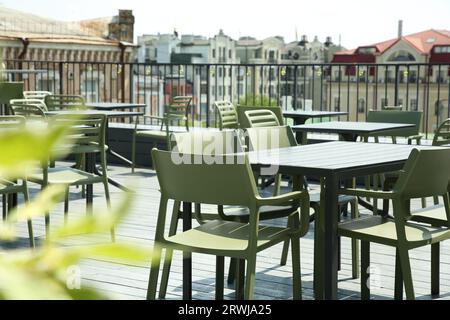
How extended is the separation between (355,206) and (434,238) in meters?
1.06

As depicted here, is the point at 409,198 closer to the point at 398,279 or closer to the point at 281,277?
the point at 398,279

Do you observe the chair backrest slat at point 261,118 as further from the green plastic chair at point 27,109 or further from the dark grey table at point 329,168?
the dark grey table at point 329,168

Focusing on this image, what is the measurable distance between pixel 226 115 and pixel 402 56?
66673mm

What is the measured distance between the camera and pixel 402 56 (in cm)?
7125

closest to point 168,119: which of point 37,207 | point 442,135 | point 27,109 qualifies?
point 27,109

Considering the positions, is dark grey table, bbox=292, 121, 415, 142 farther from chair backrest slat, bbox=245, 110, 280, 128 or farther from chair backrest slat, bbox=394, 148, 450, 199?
chair backrest slat, bbox=394, 148, 450, 199

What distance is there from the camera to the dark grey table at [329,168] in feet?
9.32

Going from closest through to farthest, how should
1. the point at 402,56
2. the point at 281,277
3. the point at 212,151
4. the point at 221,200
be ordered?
the point at 221,200, the point at 212,151, the point at 281,277, the point at 402,56

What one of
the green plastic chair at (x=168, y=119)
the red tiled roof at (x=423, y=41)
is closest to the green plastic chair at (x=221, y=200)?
the green plastic chair at (x=168, y=119)

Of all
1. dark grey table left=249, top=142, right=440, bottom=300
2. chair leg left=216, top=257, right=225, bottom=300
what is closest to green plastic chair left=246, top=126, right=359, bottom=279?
dark grey table left=249, top=142, right=440, bottom=300

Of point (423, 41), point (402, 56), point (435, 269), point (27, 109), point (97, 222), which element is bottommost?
point (435, 269)

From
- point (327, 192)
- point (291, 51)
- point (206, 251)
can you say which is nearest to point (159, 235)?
point (206, 251)

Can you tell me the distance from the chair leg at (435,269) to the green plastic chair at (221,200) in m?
0.89

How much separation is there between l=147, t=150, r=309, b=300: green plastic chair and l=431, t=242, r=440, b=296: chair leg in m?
0.89
